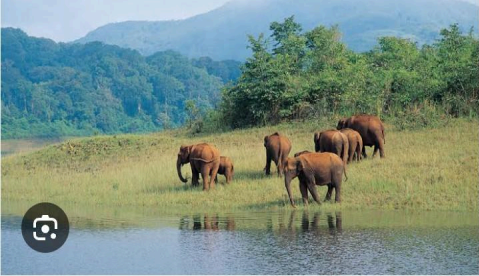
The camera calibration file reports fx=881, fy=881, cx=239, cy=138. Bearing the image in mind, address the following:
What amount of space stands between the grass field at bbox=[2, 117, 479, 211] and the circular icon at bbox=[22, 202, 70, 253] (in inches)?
63.7

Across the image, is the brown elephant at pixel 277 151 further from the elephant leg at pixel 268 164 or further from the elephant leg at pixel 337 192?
the elephant leg at pixel 337 192

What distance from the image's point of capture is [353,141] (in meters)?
22.7

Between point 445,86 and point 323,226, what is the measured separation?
14496 millimetres

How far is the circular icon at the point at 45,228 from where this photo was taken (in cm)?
1691

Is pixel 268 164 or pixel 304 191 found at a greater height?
pixel 268 164

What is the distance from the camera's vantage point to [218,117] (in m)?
37.7

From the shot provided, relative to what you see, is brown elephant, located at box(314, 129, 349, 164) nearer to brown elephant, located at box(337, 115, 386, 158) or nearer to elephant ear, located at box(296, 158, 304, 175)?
brown elephant, located at box(337, 115, 386, 158)

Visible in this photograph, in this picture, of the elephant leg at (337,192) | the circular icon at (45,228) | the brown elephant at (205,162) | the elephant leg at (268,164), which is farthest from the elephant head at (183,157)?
the elephant leg at (337,192)

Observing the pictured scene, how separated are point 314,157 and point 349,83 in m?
14.3

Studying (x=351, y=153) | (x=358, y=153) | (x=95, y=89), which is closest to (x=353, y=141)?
(x=351, y=153)

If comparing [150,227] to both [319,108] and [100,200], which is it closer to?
[100,200]

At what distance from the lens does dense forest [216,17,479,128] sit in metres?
30.2

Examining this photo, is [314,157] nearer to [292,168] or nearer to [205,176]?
[292,168]

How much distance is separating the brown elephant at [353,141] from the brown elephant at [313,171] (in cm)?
306
